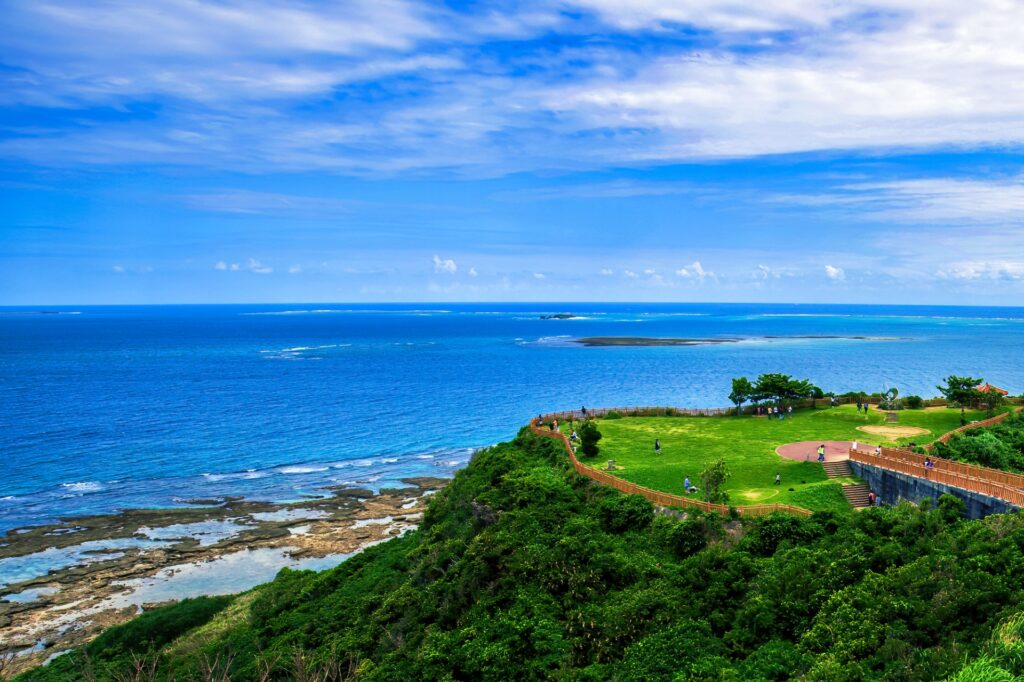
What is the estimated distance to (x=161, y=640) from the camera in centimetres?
3269

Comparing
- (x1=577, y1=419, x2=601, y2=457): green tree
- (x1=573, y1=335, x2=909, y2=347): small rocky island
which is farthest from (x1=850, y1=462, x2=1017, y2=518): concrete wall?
(x1=573, y1=335, x2=909, y2=347): small rocky island

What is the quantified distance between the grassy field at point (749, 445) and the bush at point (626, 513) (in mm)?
2890

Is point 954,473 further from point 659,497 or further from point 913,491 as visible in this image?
point 659,497

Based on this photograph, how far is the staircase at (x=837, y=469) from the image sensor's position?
34.5m

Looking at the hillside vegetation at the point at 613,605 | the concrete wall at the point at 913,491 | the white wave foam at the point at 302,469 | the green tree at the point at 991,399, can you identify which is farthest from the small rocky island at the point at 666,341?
the hillside vegetation at the point at 613,605

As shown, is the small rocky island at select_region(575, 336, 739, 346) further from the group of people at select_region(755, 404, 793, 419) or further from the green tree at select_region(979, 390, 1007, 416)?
the green tree at select_region(979, 390, 1007, 416)

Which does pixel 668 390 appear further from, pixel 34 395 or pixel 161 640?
pixel 34 395

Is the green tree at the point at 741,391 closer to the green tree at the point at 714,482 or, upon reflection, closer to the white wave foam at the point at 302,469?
the green tree at the point at 714,482

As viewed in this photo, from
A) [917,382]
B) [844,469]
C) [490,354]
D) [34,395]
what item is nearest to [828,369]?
[917,382]

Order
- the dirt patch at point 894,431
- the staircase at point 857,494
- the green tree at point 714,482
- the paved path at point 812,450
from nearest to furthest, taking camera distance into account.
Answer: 1. the green tree at point 714,482
2. the staircase at point 857,494
3. the paved path at point 812,450
4. the dirt patch at point 894,431

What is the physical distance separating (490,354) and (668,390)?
6720cm

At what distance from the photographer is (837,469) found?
3481 centimetres

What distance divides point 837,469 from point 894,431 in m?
11.6

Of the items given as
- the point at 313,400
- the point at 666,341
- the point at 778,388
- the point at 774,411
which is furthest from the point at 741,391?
the point at 666,341
